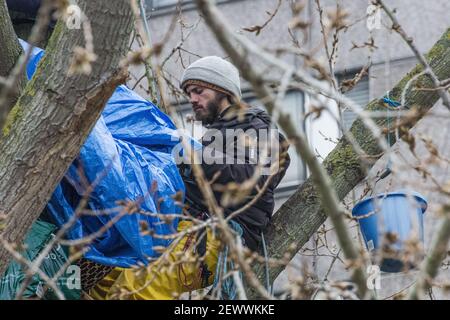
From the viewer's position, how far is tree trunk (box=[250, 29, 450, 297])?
18.3 ft

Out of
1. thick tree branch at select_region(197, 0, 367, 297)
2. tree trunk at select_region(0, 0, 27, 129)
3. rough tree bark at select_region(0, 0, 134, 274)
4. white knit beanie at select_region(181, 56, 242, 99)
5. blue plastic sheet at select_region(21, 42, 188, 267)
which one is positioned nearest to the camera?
thick tree branch at select_region(197, 0, 367, 297)

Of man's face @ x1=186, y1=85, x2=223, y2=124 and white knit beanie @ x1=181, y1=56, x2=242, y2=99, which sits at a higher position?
white knit beanie @ x1=181, y1=56, x2=242, y2=99

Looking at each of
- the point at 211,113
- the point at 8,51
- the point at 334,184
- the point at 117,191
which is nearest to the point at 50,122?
the point at 8,51

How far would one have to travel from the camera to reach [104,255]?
5637 millimetres

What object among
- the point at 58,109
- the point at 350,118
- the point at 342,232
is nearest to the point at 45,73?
the point at 58,109

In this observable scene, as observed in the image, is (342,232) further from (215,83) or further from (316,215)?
(215,83)

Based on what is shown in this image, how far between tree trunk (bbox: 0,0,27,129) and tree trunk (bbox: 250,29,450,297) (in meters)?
1.26

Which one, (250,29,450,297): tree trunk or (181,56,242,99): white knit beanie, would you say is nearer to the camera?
A: (250,29,450,297): tree trunk

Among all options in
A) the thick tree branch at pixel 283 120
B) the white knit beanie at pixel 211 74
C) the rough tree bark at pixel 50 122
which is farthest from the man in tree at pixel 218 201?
the thick tree branch at pixel 283 120

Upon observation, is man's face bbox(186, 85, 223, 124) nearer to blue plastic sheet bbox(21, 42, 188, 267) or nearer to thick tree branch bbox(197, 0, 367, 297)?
blue plastic sheet bbox(21, 42, 188, 267)

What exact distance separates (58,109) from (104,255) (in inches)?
47.6

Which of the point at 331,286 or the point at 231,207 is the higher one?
the point at 231,207

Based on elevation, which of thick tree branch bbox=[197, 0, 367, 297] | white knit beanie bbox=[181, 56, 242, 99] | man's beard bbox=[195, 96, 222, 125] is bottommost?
thick tree branch bbox=[197, 0, 367, 297]

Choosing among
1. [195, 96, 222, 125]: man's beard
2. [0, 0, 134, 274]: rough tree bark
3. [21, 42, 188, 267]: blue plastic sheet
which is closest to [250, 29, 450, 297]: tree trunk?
[21, 42, 188, 267]: blue plastic sheet
